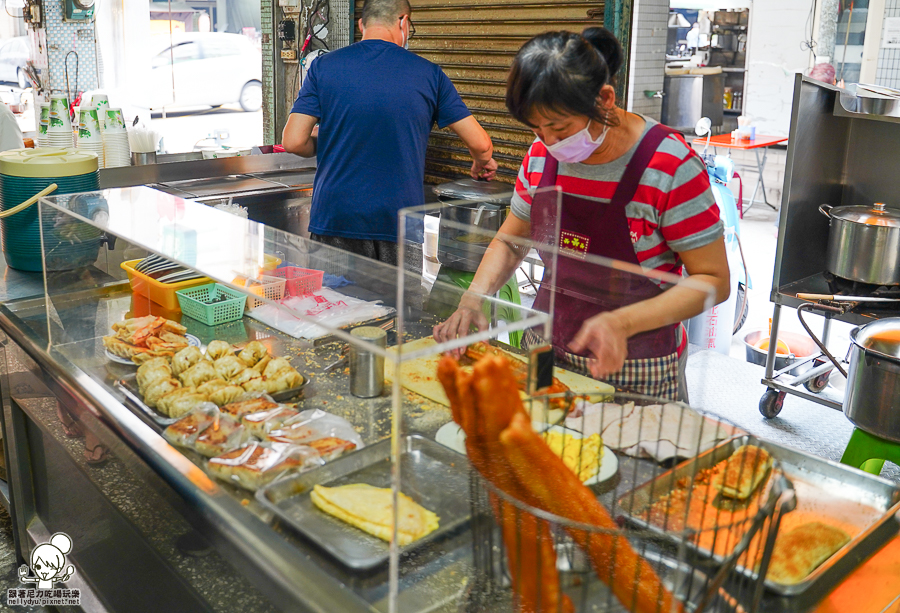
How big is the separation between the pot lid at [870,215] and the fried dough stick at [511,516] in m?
2.88

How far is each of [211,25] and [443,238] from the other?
608 cm

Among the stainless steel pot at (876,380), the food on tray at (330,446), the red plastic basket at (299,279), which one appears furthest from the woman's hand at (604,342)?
the stainless steel pot at (876,380)

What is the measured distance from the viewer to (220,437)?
54.0 inches

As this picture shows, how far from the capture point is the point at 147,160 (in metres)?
3.86

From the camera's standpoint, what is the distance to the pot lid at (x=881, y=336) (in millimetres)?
2742

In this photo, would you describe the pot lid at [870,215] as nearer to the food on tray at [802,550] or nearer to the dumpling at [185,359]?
the food on tray at [802,550]

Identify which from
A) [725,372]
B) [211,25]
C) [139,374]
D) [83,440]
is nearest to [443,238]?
[139,374]

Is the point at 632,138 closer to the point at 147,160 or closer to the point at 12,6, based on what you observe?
the point at 147,160

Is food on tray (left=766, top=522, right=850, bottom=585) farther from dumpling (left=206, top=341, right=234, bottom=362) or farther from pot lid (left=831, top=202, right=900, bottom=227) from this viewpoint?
pot lid (left=831, top=202, right=900, bottom=227)

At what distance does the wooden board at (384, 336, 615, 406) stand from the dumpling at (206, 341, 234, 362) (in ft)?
2.34

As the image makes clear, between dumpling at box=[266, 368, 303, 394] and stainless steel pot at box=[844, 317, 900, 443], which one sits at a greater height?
dumpling at box=[266, 368, 303, 394]

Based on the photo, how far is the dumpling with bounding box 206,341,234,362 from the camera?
1.69 meters

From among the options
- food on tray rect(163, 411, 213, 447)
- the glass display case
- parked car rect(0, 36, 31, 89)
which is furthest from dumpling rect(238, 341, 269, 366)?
parked car rect(0, 36, 31, 89)

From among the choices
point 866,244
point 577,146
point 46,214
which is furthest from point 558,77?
point 866,244
